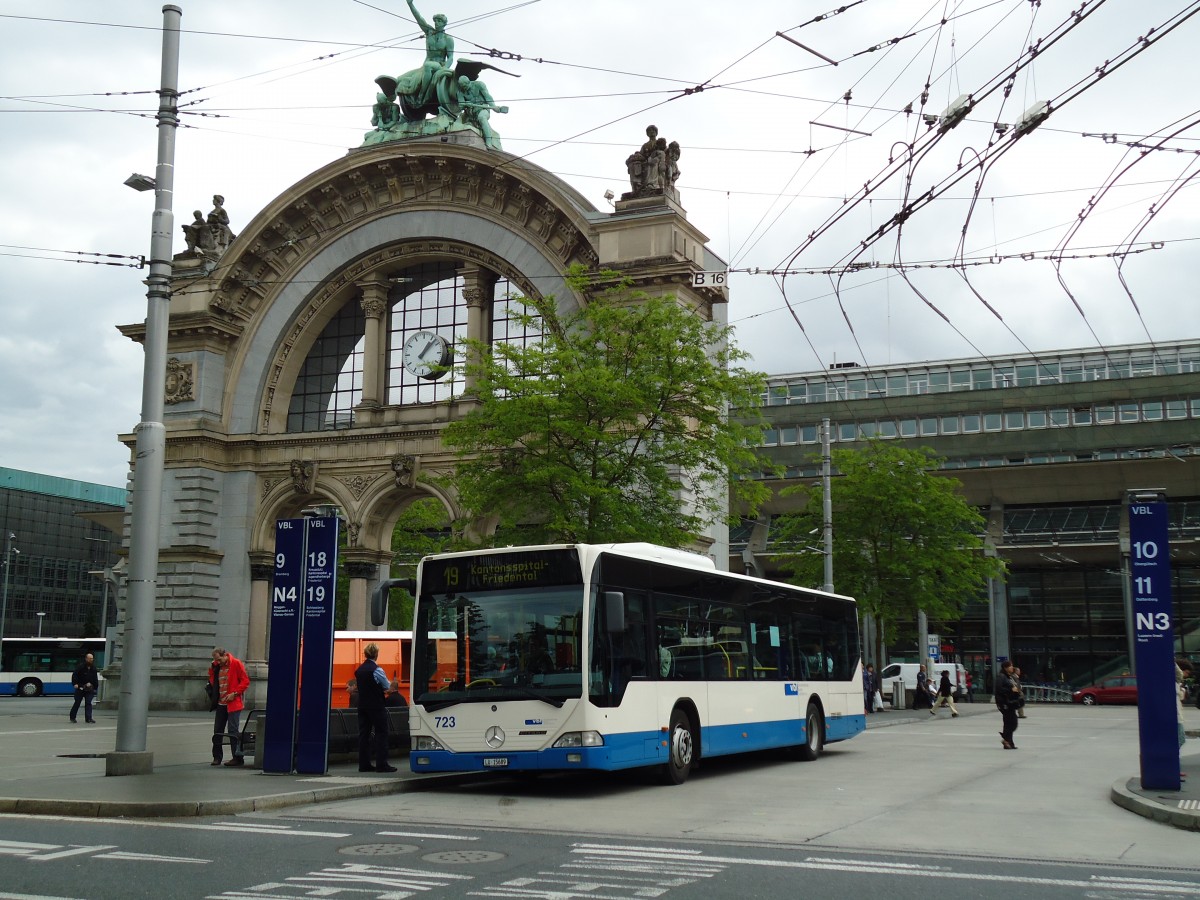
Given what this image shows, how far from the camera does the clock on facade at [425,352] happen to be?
40.6 meters

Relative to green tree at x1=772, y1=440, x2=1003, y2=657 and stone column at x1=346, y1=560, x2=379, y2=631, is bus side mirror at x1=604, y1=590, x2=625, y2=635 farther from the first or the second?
green tree at x1=772, y1=440, x2=1003, y2=657

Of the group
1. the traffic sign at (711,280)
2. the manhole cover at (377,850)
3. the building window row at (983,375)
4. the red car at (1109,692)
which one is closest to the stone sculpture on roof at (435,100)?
the traffic sign at (711,280)

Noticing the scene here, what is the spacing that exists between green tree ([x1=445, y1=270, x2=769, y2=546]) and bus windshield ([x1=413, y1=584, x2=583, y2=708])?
10.8 meters

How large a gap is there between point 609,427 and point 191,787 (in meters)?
16.6

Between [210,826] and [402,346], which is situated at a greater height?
[402,346]

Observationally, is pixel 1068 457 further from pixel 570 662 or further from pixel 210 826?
pixel 210 826

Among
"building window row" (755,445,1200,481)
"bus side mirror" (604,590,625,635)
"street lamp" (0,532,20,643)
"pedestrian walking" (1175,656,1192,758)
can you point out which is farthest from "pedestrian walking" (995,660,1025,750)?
"street lamp" (0,532,20,643)

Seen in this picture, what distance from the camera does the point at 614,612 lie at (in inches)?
627

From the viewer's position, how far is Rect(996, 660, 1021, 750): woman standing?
25.4 m

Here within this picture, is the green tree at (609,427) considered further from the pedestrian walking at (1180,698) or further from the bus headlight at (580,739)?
the bus headlight at (580,739)

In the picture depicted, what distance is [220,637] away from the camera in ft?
135

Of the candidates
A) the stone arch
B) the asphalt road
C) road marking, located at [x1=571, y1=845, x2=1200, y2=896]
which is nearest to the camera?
the asphalt road

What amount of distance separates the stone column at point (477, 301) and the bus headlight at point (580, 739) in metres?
24.7

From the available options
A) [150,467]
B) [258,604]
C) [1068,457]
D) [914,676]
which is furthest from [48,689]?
[150,467]
